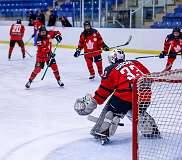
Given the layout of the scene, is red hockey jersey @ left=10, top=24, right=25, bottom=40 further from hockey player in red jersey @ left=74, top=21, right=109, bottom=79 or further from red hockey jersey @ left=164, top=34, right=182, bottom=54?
red hockey jersey @ left=164, top=34, right=182, bottom=54

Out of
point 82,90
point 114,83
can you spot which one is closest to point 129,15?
point 82,90

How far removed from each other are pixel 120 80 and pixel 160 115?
1.73ft

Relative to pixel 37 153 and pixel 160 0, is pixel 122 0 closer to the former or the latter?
pixel 160 0

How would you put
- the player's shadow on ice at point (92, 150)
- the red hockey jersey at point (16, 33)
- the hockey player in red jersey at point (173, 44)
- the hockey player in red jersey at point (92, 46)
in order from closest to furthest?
the player's shadow on ice at point (92, 150), the hockey player in red jersey at point (173, 44), the hockey player in red jersey at point (92, 46), the red hockey jersey at point (16, 33)

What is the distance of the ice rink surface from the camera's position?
3.78m

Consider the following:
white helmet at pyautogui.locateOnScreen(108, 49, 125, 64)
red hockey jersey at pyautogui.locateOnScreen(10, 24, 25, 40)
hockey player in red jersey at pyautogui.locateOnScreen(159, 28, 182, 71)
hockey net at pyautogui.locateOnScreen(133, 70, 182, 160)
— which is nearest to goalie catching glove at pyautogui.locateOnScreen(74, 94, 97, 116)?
white helmet at pyautogui.locateOnScreen(108, 49, 125, 64)

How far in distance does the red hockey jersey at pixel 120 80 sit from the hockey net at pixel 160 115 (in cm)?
20

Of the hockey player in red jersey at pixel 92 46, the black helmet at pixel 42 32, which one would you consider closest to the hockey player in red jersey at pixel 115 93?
the black helmet at pixel 42 32

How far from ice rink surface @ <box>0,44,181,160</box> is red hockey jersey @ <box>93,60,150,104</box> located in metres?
0.45

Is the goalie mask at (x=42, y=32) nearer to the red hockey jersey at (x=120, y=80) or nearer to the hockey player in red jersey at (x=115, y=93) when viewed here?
the hockey player in red jersey at (x=115, y=93)

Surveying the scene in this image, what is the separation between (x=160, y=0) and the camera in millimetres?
12039

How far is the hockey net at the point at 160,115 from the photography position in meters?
3.12

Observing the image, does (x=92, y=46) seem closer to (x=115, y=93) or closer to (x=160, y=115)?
(x=160, y=115)

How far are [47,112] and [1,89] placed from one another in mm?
1818
